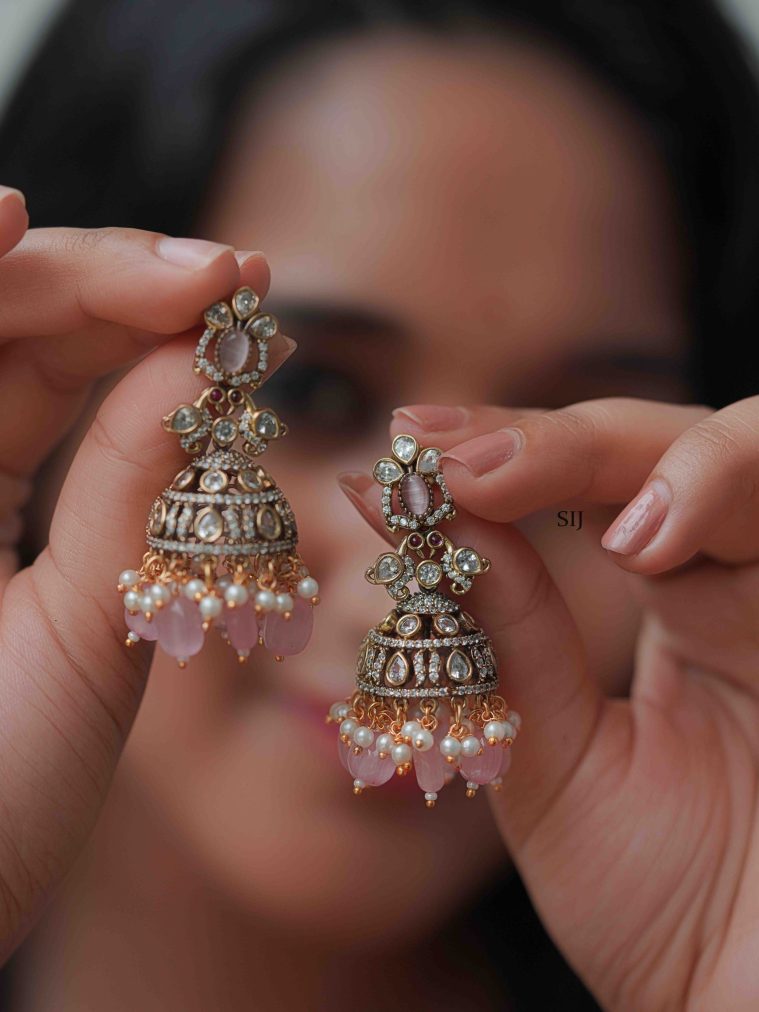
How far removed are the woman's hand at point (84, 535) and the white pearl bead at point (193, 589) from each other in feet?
0.55

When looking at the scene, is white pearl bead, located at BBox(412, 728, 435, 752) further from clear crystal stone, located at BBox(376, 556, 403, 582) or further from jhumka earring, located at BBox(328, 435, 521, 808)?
clear crystal stone, located at BBox(376, 556, 403, 582)

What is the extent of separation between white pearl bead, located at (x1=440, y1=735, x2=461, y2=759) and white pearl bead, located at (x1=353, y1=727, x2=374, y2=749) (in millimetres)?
77

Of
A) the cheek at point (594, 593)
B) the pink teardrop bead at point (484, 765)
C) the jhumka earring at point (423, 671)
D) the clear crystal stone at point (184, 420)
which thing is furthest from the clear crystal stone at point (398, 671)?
the cheek at point (594, 593)

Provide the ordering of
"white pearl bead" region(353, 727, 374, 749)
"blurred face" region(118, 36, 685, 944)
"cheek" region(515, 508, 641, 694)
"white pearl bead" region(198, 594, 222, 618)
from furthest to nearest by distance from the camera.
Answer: "cheek" region(515, 508, 641, 694)
"blurred face" region(118, 36, 685, 944)
"white pearl bead" region(353, 727, 374, 749)
"white pearl bead" region(198, 594, 222, 618)

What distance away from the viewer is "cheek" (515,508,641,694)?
180 cm

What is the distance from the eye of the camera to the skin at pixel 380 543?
113 centimetres

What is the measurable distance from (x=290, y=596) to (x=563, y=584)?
3.09ft

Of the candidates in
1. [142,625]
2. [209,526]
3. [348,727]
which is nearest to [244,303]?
[209,526]

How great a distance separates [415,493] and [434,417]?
0.11 metres

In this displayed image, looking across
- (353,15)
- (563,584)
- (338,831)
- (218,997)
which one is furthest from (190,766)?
(353,15)

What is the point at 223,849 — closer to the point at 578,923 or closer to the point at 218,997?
the point at 218,997

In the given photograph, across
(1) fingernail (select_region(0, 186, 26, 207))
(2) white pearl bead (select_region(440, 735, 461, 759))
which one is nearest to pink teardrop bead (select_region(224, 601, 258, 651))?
(2) white pearl bead (select_region(440, 735, 461, 759))

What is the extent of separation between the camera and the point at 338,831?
1828 millimetres

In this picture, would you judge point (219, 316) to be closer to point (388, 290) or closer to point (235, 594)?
point (235, 594)
